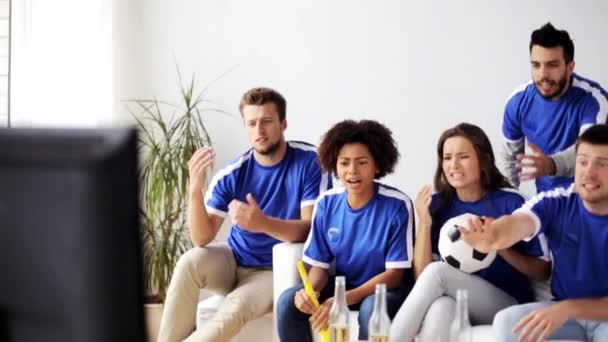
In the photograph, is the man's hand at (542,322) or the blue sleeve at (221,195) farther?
the blue sleeve at (221,195)

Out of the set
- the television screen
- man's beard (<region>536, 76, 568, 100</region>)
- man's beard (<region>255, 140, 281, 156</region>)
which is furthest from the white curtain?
the television screen

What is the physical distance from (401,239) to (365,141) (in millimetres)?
416

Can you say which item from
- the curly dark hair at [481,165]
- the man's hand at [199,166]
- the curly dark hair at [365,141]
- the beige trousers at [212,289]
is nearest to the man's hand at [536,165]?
the curly dark hair at [481,165]

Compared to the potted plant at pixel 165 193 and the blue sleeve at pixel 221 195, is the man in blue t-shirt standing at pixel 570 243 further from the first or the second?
the potted plant at pixel 165 193

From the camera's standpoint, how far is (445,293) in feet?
11.4

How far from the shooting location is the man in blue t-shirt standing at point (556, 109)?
396 cm

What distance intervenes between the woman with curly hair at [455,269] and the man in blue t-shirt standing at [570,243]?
0.54ft

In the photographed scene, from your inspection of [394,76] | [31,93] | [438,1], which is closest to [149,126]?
[31,93]

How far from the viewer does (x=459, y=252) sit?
346cm

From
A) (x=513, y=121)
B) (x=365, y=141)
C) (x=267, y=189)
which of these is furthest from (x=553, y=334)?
(x=267, y=189)

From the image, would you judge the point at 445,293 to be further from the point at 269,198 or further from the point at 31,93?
the point at 31,93

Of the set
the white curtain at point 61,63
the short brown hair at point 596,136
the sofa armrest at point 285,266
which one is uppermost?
the white curtain at point 61,63

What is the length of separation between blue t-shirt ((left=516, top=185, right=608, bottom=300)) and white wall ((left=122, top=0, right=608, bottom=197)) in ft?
6.07

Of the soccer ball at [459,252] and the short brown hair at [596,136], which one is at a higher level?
the short brown hair at [596,136]
